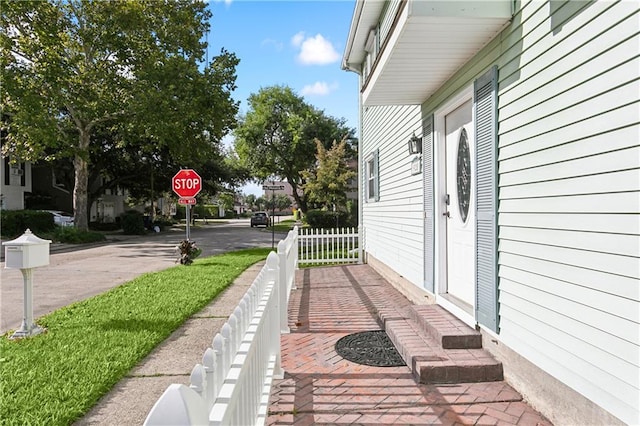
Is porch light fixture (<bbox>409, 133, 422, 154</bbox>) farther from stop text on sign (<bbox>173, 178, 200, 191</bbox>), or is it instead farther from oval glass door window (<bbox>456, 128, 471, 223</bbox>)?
stop text on sign (<bbox>173, 178, 200, 191</bbox>)

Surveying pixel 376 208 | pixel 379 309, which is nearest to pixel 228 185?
pixel 376 208

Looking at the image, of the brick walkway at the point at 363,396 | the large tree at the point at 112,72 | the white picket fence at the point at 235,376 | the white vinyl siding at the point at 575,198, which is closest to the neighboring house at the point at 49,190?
the large tree at the point at 112,72

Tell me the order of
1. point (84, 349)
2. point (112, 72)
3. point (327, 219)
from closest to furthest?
Result: point (84, 349)
point (112, 72)
point (327, 219)

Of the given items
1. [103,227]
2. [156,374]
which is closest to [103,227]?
[103,227]

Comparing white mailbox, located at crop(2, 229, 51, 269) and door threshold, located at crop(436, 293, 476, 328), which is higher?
white mailbox, located at crop(2, 229, 51, 269)

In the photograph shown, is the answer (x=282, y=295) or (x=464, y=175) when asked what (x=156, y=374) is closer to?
(x=282, y=295)

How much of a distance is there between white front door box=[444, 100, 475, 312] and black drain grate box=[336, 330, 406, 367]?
910mm

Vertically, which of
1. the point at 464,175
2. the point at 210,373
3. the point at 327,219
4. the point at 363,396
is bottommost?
the point at 363,396

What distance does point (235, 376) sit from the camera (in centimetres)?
180

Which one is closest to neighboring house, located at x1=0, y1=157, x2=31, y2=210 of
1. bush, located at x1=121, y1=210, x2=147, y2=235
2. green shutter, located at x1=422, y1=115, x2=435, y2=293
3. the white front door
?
bush, located at x1=121, y1=210, x2=147, y2=235

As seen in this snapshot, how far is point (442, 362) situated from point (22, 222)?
2195 centimetres

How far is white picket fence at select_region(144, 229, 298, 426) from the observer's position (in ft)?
3.29

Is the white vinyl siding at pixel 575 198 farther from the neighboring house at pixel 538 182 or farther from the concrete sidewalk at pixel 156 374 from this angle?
the concrete sidewalk at pixel 156 374

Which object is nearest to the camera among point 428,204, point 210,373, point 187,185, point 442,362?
point 210,373
